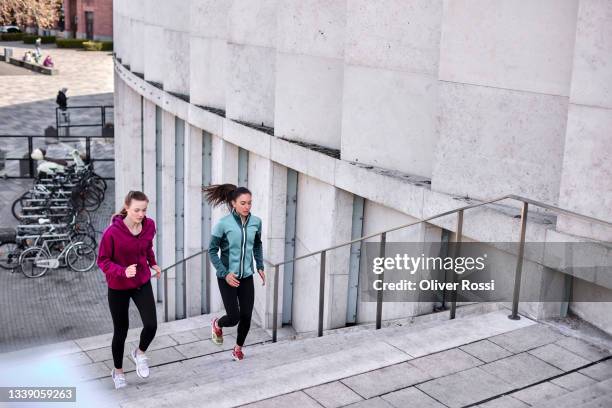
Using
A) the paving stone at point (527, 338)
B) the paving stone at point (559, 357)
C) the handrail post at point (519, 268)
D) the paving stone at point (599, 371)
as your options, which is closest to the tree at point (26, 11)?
the handrail post at point (519, 268)

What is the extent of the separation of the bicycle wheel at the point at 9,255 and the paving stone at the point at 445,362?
1340 centimetres

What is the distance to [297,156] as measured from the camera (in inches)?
420

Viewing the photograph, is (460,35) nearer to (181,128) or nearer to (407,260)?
(407,260)

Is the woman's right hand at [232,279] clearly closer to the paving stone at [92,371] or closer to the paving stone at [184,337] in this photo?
the paving stone at [92,371]

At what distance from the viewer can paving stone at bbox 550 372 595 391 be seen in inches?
238

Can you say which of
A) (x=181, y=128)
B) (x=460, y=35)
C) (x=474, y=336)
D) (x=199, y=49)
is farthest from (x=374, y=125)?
(x=181, y=128)

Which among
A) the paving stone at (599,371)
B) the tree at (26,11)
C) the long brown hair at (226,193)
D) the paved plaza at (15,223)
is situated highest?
the tree at (26,11)

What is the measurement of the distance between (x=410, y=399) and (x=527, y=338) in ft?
4.71

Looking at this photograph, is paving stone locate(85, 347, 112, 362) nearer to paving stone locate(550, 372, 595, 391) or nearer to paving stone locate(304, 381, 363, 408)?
paving stone locate(304, 381, 363, 408)

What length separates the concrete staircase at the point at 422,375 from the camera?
5.96 metres

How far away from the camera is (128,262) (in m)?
7.00

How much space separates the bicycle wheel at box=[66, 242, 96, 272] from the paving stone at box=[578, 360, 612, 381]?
13833mm

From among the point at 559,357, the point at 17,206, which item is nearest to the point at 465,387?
the point at 559,357

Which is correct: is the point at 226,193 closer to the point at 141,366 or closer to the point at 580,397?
the point at 141,366
